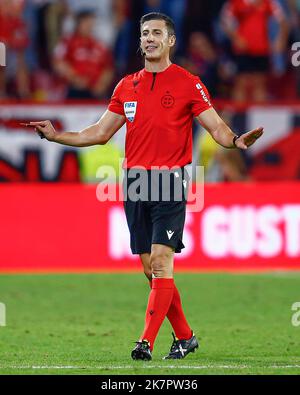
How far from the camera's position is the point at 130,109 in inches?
345

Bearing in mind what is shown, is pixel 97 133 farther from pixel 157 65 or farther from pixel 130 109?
pixel 157 65

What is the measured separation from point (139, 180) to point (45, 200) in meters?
7.11

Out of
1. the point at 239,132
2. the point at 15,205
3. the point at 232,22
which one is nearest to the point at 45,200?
the point at 15,205

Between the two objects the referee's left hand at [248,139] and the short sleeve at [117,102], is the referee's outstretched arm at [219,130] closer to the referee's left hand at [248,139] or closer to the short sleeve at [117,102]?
the referee's left hand at [248,139]

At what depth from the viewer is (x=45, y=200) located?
1565 cm

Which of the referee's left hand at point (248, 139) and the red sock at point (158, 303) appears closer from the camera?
the referee's left hand at point (248, 139)

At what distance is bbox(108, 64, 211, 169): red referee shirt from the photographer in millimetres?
8672

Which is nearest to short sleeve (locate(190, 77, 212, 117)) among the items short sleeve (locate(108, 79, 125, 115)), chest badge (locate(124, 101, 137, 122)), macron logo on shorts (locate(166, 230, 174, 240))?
chest badge (locate(124, 101, 137, 122))

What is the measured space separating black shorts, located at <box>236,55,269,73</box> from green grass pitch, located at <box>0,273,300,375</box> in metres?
4.46

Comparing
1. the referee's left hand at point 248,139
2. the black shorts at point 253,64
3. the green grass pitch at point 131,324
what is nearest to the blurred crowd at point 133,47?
the black shorts at point 253,64

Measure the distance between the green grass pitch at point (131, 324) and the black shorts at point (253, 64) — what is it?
14.6 feet

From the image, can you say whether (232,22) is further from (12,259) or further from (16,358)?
(16,358)

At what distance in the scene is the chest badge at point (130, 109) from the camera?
344 inches

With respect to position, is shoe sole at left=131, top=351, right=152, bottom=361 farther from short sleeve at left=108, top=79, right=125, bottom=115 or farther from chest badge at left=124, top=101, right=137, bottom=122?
short sleeve at left=108, top=79, right=125, bottom=115
